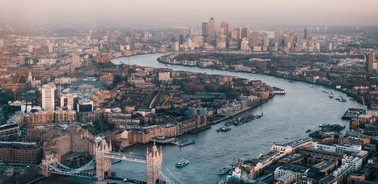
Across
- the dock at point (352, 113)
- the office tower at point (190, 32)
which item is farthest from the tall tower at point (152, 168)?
the office tower at point (190, 32)

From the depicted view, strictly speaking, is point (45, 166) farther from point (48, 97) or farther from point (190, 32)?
point (190, 32)

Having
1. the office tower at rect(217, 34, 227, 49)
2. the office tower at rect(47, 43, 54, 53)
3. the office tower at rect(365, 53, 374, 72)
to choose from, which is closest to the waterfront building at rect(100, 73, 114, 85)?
the office tower at rect(47, 43, 54, 53)

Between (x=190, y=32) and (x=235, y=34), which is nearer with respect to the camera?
(x=190, y=32)

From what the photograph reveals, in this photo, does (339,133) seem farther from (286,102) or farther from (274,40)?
(274,40)

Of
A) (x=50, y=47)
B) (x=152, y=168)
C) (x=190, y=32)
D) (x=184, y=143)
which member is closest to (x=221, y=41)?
(x=190, y=32)

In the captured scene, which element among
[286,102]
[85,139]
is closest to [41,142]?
[85,139]

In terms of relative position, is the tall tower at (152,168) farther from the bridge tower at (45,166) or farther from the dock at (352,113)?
the dock at (352,113)
